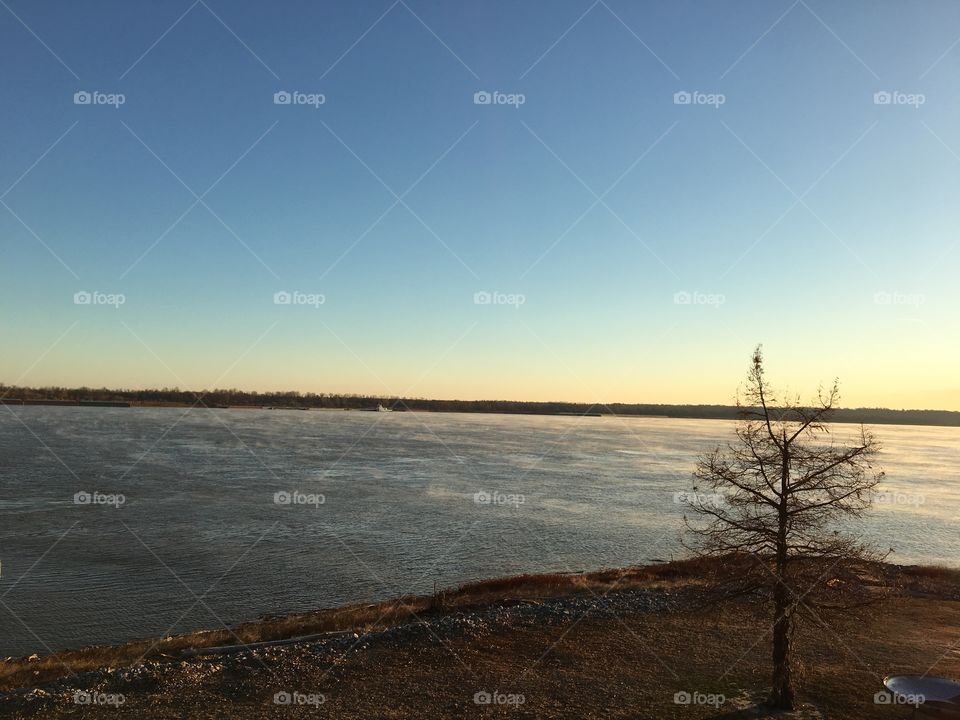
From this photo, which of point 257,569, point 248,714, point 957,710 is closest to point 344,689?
point 248,714

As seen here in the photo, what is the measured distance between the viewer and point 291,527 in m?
35.9

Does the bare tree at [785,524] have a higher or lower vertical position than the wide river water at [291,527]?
higher

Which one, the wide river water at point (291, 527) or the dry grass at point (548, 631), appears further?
the wide river water at point (291, 527)

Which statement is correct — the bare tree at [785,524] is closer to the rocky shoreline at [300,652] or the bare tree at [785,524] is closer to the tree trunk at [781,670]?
the tree trunk at [781,670]

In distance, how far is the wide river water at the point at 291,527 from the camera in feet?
78.0

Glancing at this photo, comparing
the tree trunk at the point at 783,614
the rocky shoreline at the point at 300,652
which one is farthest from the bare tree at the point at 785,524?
the rocky shoreline at the point at 300,652

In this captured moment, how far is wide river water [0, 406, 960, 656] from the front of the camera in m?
23.8

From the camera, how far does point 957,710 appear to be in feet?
34.0

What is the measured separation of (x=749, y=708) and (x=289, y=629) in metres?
12.3

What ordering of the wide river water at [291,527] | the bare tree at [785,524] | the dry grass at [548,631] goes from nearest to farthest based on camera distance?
1. the bare tree at [785,524]
2. the dry grass at [548,631]
3. the wide river water at [291,527]

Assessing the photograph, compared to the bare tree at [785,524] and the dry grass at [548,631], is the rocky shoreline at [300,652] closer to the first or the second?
the dry grass at [548,631]

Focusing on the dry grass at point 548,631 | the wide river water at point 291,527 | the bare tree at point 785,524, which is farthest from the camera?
the wide river water at point 291,527

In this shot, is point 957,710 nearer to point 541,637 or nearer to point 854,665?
point 854,665

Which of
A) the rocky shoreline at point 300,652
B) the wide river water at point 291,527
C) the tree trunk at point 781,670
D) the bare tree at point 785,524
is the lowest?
the wide river water at point 291,527
